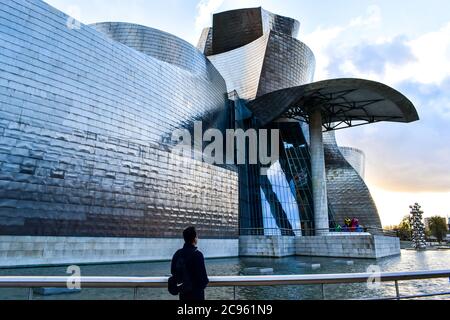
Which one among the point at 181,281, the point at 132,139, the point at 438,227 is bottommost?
the point at 181,281

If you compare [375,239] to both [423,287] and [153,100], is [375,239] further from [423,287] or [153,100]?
[153,100]

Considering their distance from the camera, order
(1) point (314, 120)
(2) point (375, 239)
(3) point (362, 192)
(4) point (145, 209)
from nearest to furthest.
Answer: (4) point (145, 209)
(2) point (375, 239)
(1) point (314, 120)
(3) point (362, 192)

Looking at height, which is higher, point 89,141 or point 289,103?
point 289,103

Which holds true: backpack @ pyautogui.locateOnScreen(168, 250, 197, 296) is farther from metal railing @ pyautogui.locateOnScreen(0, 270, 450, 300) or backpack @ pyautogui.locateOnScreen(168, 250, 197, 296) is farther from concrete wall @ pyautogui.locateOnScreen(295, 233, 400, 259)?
concrete wall @ pyautogui.locateOnScreen(295, 233, 400, 259)

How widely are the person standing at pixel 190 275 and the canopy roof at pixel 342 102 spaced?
22991 mm

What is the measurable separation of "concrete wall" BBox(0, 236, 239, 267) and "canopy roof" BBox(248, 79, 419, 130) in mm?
13567

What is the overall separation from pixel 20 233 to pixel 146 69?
493 inches

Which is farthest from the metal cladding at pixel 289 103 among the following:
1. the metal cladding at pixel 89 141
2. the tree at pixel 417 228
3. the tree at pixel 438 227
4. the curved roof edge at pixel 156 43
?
the tree at pixel 438 227

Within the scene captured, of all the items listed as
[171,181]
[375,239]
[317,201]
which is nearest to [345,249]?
[375,239]

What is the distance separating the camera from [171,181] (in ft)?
67.0

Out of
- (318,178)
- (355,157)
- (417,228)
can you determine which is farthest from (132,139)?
(355,157)

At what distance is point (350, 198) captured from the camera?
40.4 metres

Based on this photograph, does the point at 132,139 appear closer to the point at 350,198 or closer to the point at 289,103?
the point at 289,103

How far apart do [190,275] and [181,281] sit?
0.10 meters
